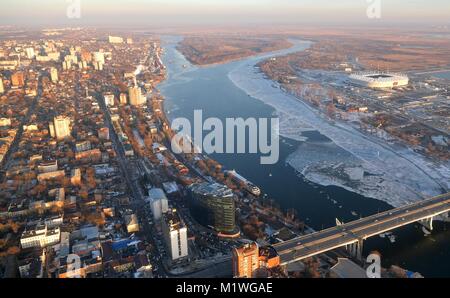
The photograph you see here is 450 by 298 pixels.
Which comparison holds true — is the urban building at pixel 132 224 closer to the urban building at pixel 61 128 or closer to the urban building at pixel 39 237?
the urban building at pixel 39 237

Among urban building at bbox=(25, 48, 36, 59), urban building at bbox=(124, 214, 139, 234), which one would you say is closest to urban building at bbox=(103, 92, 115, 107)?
urban building at bbox=(124, 214, 139, 234)

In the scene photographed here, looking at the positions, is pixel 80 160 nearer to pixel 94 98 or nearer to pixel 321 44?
pixel 94 98

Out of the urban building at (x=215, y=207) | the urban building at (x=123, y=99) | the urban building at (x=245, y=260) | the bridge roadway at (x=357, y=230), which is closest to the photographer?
the urban building at (x=245, y=260)

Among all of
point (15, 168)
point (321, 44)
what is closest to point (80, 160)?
point (15, 168)

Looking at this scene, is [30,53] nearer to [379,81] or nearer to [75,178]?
[75,178]

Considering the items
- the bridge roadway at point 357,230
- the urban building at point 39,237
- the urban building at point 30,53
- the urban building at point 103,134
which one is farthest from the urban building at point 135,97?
the urban building at point 30,53

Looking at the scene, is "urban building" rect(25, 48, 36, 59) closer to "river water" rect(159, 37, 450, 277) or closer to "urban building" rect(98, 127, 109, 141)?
"river water" rect(159, 37, 450, 277)
